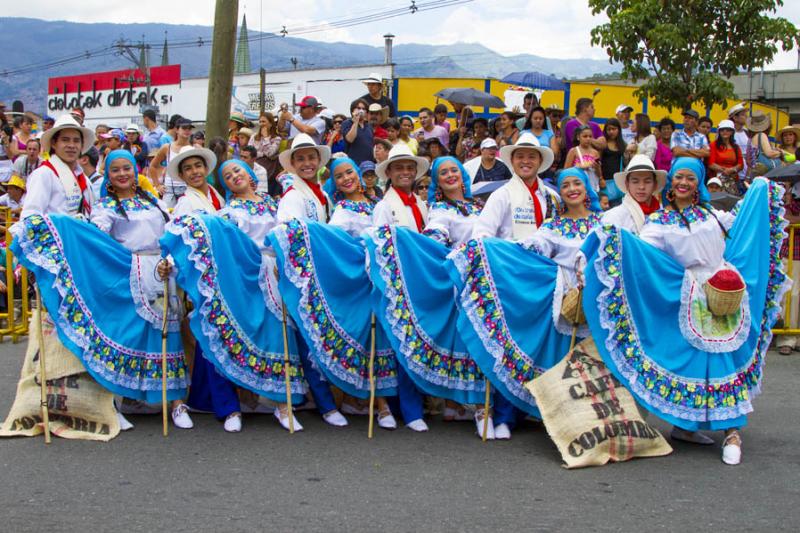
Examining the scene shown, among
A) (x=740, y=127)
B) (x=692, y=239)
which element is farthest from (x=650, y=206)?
(x=740, y=127)

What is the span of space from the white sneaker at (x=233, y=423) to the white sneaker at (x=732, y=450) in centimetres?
324

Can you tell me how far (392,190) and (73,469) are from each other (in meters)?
3.03

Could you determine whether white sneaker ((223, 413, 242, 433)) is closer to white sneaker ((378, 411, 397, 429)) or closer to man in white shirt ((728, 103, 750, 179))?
white sneaker ((378, 411, 397, 429))

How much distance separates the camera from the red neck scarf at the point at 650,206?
6.75 meters

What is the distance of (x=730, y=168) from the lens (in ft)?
40.2

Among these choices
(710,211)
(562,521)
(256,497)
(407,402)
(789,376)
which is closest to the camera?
(562,521)

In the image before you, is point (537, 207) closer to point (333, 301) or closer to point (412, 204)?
point (412, 204)

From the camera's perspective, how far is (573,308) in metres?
6.31

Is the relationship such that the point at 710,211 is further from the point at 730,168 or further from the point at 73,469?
the point at 730,168

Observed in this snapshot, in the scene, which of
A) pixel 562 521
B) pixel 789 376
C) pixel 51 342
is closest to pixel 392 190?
pixel 51 342

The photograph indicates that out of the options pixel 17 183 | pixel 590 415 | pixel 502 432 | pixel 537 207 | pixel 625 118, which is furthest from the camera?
pixel 625 118

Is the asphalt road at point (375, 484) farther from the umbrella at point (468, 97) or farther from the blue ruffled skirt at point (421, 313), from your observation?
the umbrella at point (468, 97)

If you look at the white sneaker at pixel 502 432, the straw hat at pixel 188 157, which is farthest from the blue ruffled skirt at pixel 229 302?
the white sneaker at pixel 502 432

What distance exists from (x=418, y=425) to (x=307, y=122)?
7106 mm
